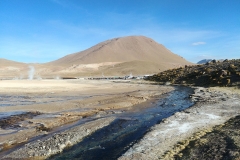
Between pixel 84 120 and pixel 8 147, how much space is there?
15.9 ft

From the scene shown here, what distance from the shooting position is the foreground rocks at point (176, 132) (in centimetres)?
761

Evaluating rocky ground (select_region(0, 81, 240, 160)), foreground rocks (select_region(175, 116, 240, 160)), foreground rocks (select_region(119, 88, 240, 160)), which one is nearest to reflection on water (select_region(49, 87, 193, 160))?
rocky ground (select_region(0, 81, 240, 160))

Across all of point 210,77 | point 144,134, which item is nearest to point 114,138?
point 144,134

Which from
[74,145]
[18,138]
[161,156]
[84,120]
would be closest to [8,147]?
[18,138]

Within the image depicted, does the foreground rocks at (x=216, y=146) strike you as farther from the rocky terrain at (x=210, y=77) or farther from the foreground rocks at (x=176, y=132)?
the rocky terrain at (x=210, y=77)

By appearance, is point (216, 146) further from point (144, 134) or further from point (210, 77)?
point (210, 77)

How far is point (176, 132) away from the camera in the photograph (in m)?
9.71

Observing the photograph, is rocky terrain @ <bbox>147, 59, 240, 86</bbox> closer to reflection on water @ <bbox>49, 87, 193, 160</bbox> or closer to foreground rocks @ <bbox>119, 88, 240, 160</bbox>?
foreground rocks @ <bbox>119, 88, 240, 160</bbox>

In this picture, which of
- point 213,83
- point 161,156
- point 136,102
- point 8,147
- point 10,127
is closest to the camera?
point 161,156

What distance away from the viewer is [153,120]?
43.3ft

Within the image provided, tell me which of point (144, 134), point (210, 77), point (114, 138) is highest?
point (210, 77)

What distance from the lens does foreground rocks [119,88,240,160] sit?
761 centimetres

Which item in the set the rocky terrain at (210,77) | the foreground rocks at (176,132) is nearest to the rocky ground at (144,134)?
the foreground rocks at (176,132)

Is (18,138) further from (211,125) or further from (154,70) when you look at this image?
(154,70)
